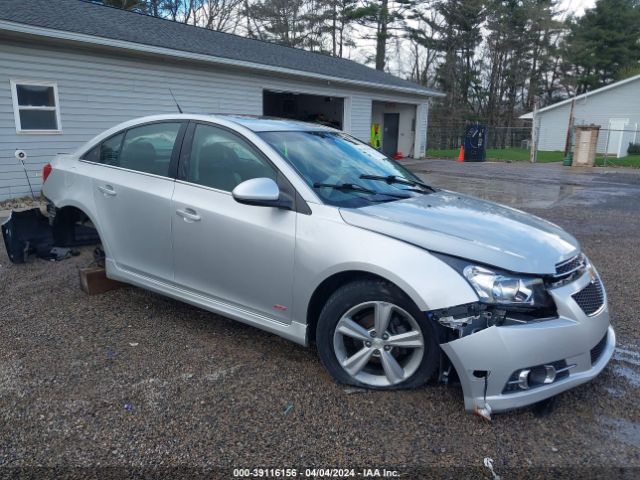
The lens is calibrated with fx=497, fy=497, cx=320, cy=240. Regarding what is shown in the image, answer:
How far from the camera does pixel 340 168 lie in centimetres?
356

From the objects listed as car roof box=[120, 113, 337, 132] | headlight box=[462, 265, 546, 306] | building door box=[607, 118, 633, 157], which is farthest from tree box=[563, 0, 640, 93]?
headlight box=[462, 265, 546, 306]

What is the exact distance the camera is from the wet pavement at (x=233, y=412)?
7.80 feet

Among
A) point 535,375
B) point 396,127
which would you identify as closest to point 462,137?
point 396,127

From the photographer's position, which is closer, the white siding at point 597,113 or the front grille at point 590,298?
the front grille at point 590,298

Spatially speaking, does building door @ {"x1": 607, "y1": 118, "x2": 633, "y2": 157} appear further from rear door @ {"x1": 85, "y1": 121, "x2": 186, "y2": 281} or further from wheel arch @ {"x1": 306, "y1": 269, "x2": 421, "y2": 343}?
wheel arch @ {"x1": 306, "y1": 269, "x2": 421, "y2": 343}

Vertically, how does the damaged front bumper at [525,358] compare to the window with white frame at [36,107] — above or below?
below

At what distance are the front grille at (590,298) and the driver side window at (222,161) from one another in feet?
6.37

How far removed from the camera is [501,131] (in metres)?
36.5

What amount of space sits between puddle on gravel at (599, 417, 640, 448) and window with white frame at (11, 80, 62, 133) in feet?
35.1

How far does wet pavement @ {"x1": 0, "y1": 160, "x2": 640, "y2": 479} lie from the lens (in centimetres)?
238

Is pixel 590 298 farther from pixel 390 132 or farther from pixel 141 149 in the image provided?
pixel 390 132

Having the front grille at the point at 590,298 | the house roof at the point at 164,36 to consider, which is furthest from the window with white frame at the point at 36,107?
the front grille at the point at 590,298

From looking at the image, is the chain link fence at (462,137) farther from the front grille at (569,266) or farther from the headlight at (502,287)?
the headlight at (502,287)

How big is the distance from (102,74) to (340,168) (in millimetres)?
9441
